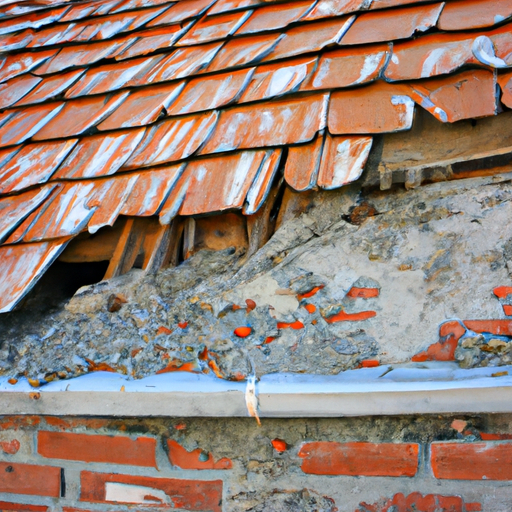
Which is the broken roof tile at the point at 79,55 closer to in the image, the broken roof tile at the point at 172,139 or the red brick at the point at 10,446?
the broken roof tile at the point at 172,139

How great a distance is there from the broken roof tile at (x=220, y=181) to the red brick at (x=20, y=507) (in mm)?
1171

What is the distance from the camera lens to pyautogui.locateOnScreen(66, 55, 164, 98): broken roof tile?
8.25 feet

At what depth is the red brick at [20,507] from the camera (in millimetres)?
1990

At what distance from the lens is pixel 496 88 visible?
1793 mm

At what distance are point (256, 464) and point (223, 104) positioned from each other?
1328 mm

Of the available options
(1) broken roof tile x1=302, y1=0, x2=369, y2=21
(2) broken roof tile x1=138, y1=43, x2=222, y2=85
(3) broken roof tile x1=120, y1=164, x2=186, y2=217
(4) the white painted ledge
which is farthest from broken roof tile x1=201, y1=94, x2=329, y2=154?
(4) the white painted ledge

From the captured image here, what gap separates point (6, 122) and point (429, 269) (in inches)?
80.7

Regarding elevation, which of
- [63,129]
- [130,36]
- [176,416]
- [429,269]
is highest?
[130,36]

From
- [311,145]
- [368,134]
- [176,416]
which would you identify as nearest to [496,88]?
[368,134]

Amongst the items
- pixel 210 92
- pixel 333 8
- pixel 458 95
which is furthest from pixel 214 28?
pixel 458 95

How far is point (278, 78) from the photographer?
2.15 m

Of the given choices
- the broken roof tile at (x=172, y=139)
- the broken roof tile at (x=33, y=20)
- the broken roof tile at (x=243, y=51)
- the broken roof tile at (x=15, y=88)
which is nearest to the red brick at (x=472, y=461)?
the broken roof tile at (x=172, y=139)

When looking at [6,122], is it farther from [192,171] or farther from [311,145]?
[311,145]

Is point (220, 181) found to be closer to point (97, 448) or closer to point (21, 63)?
point (97, 448)
